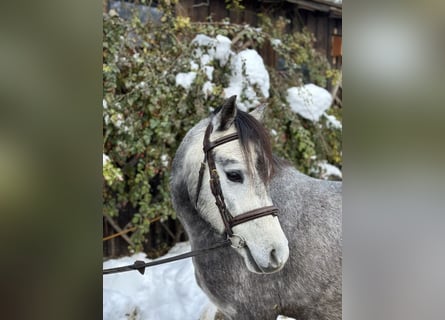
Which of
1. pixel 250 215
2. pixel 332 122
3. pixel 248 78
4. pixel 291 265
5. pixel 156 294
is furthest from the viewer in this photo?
pixel 332 122

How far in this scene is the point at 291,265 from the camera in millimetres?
1479

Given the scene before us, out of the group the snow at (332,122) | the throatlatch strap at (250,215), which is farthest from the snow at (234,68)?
the throatlatch strap at (250,215)

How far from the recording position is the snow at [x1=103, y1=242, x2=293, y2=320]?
5.69 feet

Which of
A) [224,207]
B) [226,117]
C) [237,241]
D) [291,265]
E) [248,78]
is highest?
[248,78]

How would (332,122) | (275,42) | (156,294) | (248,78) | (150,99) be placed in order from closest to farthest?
(156,294), (150,99), (248,78), (275,42), (332,122)

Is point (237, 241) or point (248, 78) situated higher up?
point (248, 78)

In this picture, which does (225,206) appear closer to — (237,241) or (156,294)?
(237,241)

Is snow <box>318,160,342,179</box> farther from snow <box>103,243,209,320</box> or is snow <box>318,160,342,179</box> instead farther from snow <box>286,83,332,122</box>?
snow <box>103,243,209,320</box>

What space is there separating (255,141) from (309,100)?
1.04 meters

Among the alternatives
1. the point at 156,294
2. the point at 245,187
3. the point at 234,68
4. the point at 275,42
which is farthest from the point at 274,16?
the point at 156,294
